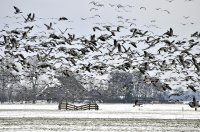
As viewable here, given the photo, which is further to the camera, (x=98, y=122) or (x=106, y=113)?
(x=106, y=113)

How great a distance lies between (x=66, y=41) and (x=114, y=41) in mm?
2006

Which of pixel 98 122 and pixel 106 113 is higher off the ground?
pixel 106 113

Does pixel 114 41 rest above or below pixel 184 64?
above

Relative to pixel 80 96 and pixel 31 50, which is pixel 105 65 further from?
pixel 80 96

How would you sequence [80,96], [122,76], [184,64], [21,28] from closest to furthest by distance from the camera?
[184,64] < [21,28] < [80,96] < [122,76]

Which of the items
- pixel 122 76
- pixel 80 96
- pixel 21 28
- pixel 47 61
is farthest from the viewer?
pixel 122 76

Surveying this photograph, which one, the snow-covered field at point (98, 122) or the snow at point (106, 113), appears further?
the snow at point (106, 113)

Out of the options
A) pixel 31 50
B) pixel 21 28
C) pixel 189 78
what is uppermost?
pixel 21 28

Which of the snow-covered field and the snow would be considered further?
the snow

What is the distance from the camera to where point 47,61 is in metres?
15.7

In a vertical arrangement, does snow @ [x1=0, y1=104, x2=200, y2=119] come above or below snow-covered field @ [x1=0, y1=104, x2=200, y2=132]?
above

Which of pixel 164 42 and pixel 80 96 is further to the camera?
pixel 80 96

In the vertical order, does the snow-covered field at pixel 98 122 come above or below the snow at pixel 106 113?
below

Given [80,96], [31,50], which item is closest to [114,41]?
[31,50]
